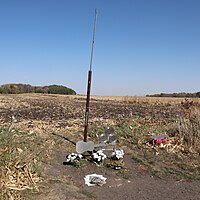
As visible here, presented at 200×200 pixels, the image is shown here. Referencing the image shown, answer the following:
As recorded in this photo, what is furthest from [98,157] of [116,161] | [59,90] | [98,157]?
[59,90]

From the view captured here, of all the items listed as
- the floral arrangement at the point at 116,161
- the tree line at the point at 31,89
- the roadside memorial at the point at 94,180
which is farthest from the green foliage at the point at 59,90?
the roadside memorial at the point at 94,180

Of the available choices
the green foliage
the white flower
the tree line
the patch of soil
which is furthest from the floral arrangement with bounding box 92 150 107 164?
the green foliage

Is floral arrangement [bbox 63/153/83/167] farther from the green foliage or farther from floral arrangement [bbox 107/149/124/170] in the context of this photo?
the green foliage

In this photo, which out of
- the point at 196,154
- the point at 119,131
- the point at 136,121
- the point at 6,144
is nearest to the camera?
the point at 6,144

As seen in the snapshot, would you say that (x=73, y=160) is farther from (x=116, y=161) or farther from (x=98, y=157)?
(x=116, y=161)

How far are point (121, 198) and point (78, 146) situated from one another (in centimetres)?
172

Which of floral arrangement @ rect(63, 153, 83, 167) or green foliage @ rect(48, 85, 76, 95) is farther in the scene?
green foliage @ rect(48, 85, 76, 95)

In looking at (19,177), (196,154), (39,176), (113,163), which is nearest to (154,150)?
(196,154)

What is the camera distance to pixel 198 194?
4395 mm

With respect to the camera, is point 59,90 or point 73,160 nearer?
point 73,160

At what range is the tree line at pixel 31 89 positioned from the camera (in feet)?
116

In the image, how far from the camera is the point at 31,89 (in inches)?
1566

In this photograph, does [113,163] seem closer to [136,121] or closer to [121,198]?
[121,198]

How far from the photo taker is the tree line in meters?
35.3
